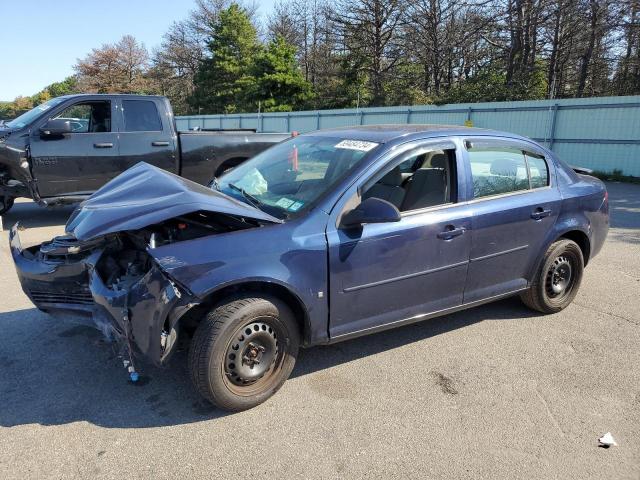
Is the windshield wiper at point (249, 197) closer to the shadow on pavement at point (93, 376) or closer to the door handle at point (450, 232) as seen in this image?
the shadow on pavement at point (93, 376)

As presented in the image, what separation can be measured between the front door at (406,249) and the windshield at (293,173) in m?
0.26

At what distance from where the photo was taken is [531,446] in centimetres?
281

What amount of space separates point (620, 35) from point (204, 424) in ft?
92.0

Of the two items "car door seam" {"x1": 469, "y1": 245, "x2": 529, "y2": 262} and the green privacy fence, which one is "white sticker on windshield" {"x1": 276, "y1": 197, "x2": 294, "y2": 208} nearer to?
"car door seam" {"x1": 469, "y1": 245, "x2": 529, "y2": 262}

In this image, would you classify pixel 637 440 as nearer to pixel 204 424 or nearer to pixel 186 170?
pixel 204 424

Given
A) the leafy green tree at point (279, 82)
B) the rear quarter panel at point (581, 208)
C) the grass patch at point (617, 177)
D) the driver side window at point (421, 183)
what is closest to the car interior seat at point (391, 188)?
the driver side window at point (421, 183)

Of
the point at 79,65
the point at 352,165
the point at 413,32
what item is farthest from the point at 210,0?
the point at 352,165

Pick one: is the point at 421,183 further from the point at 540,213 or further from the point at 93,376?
the point at 93,376

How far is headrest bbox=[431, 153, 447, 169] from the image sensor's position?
3.88 m

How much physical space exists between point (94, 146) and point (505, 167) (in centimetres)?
638

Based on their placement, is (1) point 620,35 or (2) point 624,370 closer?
(2) point 624,370

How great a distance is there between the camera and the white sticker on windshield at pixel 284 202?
3432 mm

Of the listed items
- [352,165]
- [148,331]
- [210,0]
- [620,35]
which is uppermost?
[210,0]

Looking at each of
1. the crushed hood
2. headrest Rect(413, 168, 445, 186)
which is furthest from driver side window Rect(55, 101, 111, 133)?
headrest Rect(413, 168, 445, 186)
